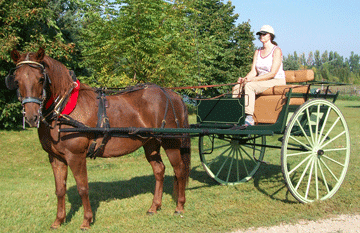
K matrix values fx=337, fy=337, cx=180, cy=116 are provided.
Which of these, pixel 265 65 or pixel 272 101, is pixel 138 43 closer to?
pixel 265 65

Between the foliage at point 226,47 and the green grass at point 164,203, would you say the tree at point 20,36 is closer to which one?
the green grass at point 164,203

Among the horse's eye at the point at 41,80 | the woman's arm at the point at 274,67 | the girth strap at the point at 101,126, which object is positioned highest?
the woman's arm at the point at 274,67

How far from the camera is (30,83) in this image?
13.2 ft

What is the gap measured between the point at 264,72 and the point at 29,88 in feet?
13.7

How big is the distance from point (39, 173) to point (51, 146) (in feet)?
17.3

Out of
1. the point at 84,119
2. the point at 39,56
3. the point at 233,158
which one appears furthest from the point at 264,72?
the point at 39,56

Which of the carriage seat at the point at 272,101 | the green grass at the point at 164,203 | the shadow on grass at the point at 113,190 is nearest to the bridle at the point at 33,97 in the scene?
the green grass at the point at 164,203

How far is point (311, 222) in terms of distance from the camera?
196 inches

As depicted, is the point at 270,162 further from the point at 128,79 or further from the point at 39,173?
the point at 39,173

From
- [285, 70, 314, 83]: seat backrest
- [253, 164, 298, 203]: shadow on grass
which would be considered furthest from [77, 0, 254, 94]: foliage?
[285, 70, 314, 83]: seat backrest

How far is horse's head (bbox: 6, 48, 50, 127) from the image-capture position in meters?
3.99

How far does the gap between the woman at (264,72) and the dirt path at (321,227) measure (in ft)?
6.20

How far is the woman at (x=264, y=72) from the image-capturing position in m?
5.99

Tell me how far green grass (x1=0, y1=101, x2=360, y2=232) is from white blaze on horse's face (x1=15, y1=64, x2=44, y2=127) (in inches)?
72.1
